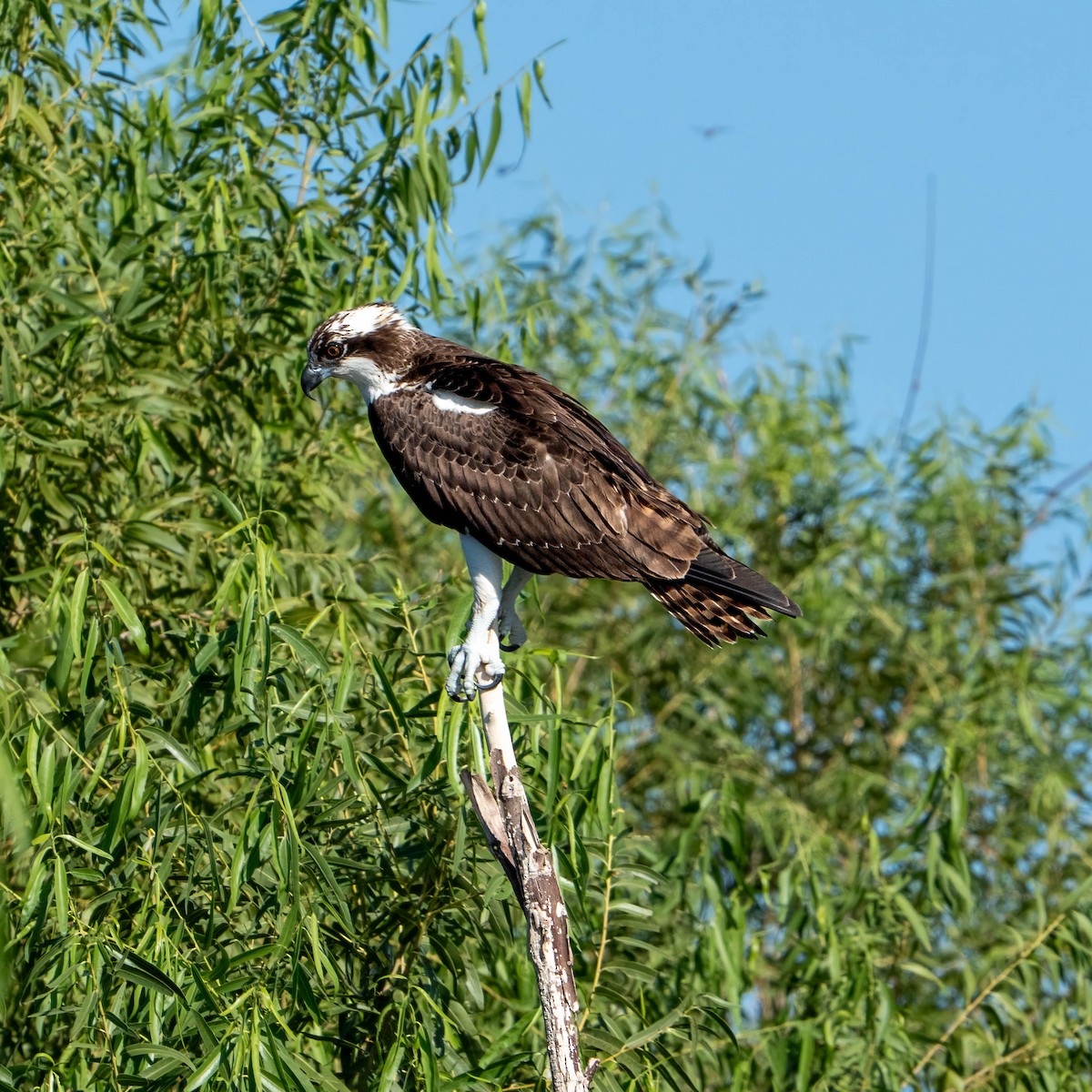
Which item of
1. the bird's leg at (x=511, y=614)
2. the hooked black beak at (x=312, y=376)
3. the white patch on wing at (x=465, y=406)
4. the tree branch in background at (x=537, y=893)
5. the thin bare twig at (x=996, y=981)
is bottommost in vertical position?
the tree branch in background at (x=537, y=893)

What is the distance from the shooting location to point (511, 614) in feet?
17.9

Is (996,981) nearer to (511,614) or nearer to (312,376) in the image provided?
(511,614)

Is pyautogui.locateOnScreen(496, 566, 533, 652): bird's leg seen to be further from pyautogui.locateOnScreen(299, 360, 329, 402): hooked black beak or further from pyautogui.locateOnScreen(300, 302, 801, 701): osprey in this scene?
pyautogui.locateOnScreen(299, 360, 329, 402): hooked black beak

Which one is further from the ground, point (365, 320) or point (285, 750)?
point (365, 320)

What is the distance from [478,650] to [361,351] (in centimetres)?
123

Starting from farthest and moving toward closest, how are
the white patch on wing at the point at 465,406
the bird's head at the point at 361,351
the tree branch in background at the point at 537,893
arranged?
1. the bird's head at the point at 361,351
2. the white patch on wing at the point at 465,406
3. the tree branch in background at the point at 537,893

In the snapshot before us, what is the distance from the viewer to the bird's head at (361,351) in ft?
17.9

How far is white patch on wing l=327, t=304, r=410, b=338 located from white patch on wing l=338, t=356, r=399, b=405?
0.30 ft

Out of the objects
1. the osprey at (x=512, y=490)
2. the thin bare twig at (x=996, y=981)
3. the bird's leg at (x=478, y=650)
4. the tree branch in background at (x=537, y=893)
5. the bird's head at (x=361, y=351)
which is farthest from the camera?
the thin bare twig at (x=996, y=981)

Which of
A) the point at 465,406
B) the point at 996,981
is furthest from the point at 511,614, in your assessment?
the point at 996,981

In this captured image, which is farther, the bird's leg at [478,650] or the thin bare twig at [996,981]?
the thin bare twig at [996,981]

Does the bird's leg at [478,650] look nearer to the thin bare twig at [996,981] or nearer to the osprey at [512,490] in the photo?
the osprey at [512,490]

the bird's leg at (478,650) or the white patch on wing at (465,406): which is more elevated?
the white patch on wing at (465,406)

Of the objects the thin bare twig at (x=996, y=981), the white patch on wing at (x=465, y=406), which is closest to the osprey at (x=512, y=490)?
the white patch on wing at (x=465, y=406)
